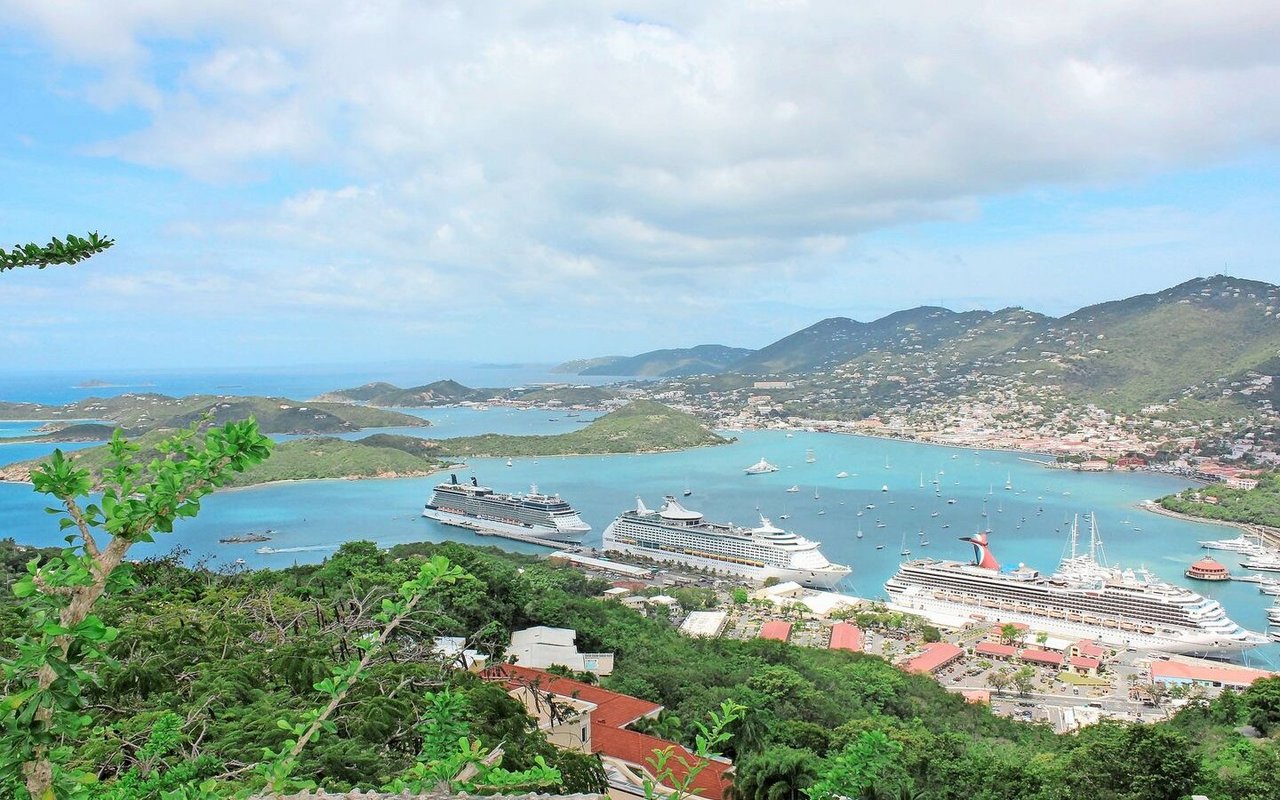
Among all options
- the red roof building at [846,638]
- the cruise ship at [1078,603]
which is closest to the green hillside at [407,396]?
the cruise ship at [1078,603]

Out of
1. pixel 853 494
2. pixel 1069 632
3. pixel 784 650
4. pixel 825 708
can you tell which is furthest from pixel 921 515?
pixel 825 708

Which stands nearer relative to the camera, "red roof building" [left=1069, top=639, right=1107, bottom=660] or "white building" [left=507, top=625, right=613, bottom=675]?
"white building" [left=507, top=625, right=613, bottom=675]

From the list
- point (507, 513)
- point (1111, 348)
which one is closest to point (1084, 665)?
point (507, 513)

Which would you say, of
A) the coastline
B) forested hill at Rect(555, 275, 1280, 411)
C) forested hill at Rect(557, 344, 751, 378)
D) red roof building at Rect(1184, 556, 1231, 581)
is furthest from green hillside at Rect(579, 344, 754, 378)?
red roof building at Rect(1184, 556, 1231, 581)

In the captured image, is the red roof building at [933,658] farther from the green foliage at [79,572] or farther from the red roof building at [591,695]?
the green foliage at [79,572]

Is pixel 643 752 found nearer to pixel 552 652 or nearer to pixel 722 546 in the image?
pixel 552 652

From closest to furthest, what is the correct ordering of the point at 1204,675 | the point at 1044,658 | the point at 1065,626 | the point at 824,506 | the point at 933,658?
the point at 1204,675 → the point at 933,658 → the point at 1044,658 → the point at 1065,626 → the point at 824,506

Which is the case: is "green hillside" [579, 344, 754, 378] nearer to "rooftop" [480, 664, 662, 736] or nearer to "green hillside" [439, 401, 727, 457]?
"green hillside" [439, 401, 727, 457]
